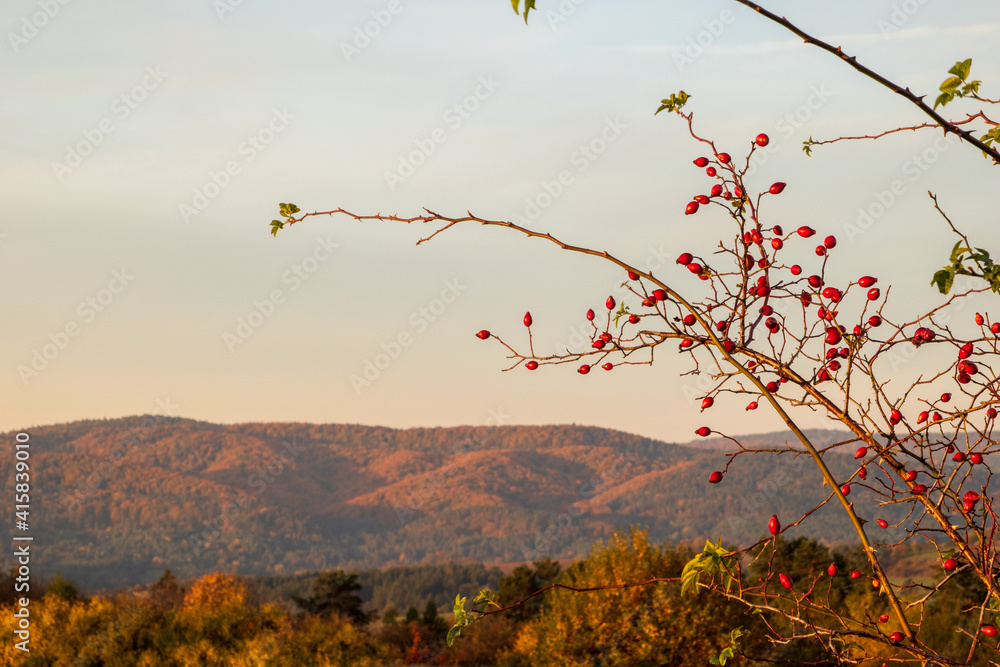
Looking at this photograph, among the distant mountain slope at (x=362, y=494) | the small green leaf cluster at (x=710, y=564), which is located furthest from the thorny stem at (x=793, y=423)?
the distant mountain slope at (x=362, y=494)

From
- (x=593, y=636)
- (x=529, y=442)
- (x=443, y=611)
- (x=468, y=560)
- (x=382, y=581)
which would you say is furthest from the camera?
(x=529, y=442)

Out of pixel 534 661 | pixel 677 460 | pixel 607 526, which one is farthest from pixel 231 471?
pixel 534 661

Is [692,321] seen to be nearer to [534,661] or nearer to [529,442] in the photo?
[534,661]

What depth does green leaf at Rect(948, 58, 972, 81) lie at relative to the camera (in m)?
1.68

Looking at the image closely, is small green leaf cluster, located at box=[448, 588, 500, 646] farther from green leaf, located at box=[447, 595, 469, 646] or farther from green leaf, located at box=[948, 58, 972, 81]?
green leaf, located at box=[948, 58, 972, 81]

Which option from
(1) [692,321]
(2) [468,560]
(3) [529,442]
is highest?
(3) [529,442]

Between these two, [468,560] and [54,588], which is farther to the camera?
[468,560]

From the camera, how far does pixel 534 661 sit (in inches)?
519

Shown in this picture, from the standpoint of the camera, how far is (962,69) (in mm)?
1687

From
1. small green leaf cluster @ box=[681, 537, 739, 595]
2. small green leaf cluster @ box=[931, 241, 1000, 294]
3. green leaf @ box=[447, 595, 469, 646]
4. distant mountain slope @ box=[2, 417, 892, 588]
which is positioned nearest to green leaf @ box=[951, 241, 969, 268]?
small green leaf cluster @ box=[931, 241, 1000, 294]

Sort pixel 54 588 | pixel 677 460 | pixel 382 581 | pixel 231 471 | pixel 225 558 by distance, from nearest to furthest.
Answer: pixel 54 588
pixel 382 581
pixel 225 558
pixel 231 471
pixel 677 460

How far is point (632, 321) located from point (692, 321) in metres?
0.20

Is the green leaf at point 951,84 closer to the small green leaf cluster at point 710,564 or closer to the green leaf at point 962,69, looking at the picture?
the green leaf at point 962,69

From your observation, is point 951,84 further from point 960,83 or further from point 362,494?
point 362,494
